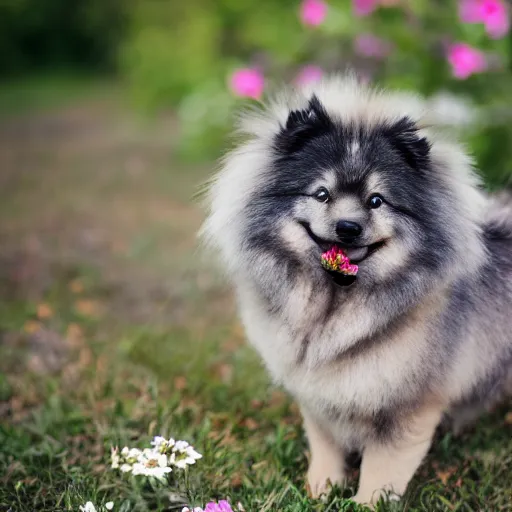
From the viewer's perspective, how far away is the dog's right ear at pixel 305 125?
7.18ft

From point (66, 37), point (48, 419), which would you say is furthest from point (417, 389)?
point (66, 37)

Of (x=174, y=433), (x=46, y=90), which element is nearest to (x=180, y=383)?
(x=174, y=433)

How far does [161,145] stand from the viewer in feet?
31.6

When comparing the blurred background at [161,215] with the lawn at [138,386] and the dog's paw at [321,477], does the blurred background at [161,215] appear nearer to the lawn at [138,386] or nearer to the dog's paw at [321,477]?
the lawn at [138,386]

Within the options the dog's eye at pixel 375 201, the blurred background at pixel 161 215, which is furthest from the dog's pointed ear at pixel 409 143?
the blurred background at pixel 161 215

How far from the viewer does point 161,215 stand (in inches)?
253

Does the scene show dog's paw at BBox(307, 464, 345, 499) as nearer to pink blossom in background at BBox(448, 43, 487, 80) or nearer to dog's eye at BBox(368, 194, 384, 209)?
dog's eye at BBox(368, 194, 384, 209)

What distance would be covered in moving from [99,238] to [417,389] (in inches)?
163

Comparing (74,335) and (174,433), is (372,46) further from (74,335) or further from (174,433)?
(174,433)

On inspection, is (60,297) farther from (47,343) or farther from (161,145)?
(161,145)

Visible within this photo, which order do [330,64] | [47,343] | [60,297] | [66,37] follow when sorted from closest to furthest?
[47,343] < [60,297] < [330,64] < [66,37]

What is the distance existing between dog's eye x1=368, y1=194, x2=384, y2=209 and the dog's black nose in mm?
129

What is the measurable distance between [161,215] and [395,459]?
177 inches

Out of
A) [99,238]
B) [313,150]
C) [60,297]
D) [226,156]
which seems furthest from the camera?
[99,238]
